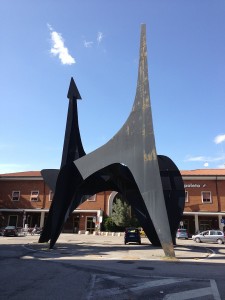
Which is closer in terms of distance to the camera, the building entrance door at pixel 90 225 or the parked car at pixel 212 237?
the parked car at pixel 212 237

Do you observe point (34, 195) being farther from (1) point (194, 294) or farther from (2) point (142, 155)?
(1) point (194, 294)

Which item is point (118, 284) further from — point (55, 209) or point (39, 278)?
point (55, 209)

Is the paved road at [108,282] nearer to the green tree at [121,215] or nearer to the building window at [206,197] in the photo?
Result: the green tree at [121,215]

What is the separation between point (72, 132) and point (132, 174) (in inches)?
329

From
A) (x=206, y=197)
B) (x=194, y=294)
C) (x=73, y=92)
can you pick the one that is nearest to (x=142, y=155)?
(x=194, y=294)

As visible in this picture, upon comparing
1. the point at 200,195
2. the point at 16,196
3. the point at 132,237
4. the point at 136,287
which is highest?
the point at 200,195

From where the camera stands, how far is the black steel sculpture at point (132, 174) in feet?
50.9

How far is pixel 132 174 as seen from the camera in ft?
57.8

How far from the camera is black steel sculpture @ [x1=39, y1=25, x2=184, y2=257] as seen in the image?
15523 millimetres

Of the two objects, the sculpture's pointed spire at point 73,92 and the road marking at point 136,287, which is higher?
the sculpture's pointed spire at point 73,92

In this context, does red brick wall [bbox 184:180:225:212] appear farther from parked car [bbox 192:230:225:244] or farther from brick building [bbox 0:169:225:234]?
parked car [bbox 192:230:225:244]

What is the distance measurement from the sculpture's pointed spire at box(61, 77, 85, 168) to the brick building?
2154 centimetres

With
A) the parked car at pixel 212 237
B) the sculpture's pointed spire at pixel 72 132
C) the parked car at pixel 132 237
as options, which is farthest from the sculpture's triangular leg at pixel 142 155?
the parked car at pixel 212 237

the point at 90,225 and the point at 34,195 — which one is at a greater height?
the point at 34,195
